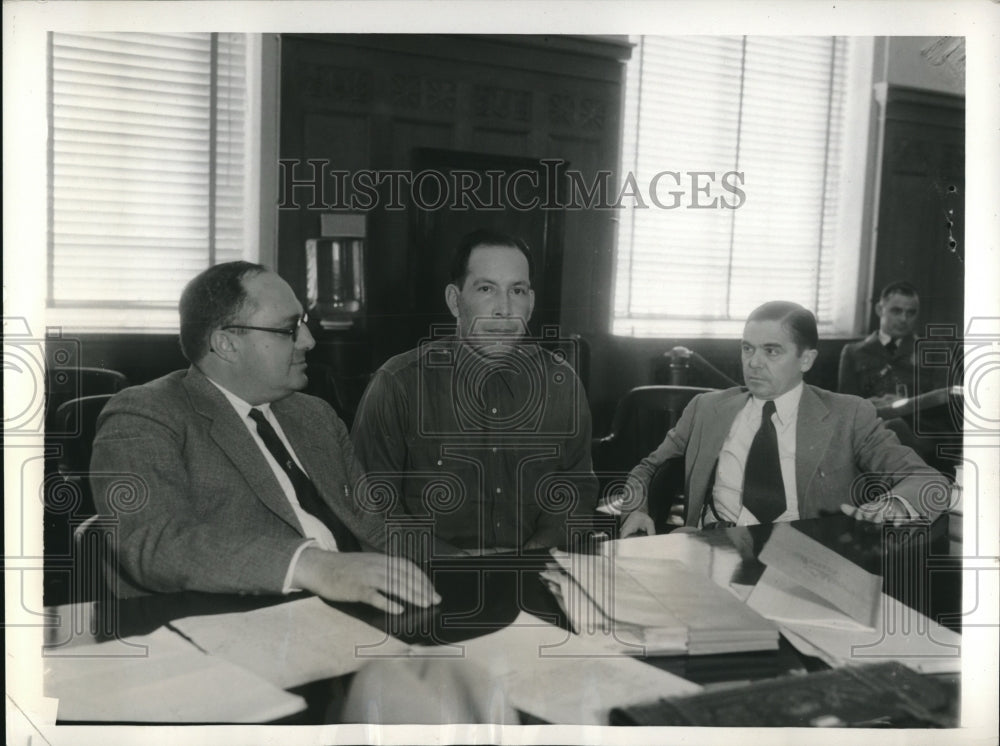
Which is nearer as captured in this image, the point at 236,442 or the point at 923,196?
the point at 236,442

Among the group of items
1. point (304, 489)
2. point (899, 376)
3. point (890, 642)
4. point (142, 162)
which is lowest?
point (890, 642)

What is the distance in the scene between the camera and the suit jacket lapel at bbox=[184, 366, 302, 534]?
4.87ft

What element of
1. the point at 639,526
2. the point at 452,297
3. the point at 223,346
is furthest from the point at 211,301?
the point at 639,526

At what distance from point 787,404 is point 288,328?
915 mm

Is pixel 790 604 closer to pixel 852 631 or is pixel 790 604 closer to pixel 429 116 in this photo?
pixel 852 631

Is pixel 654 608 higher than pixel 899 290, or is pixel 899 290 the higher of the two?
pixel 899 290

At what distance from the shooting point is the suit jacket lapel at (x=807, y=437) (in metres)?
1.60

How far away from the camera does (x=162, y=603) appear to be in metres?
1.49

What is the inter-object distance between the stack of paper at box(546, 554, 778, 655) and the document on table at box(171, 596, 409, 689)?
405mm

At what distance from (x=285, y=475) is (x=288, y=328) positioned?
258 mm

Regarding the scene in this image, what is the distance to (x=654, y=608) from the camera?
1.51 meters

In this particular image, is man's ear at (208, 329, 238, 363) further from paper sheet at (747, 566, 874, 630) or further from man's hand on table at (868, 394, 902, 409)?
man's hand on table at (868, 394, 902, 409)

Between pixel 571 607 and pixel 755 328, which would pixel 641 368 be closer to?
pixel 755 328

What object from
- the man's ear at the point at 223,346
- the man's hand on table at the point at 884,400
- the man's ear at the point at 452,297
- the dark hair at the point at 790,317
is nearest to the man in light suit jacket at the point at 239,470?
the man's ear at the point at 223,346
